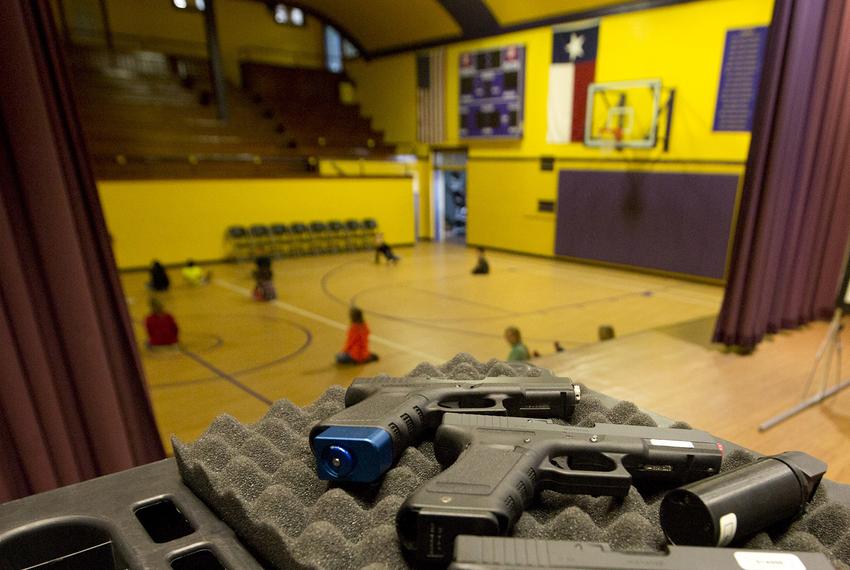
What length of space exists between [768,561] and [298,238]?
11870 mm

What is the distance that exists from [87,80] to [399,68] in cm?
779

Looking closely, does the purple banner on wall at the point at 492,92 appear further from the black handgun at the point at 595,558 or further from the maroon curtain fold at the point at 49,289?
the black handgun at the point at 595,558

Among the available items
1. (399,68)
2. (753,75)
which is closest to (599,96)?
(753,75)

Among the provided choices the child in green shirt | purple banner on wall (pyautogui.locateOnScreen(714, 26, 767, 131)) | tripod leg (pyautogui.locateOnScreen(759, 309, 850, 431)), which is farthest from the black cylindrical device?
purple banner on wall (pyautogui.locateOnScreen(714, 26, 767, 131))

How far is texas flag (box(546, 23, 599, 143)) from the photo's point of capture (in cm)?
1014

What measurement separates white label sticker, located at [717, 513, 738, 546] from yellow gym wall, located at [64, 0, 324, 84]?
17096mm

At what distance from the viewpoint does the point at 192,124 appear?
12.5 metres

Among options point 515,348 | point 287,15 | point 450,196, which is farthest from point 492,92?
point 515,348

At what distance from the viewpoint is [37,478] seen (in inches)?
71.4

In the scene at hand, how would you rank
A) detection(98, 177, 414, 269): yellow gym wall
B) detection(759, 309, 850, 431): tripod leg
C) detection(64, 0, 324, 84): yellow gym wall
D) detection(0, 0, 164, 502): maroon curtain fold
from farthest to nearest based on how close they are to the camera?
detection(64, 0, 324, 84): yellow gym wall, detection(98, 177, 414, 269): yellow gym wall, detection(759, 309, 850, 431): tripod leg, detection(0, 0, 164, 502): maroon curtain fold

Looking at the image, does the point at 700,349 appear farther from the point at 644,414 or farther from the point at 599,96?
the point at 599,96

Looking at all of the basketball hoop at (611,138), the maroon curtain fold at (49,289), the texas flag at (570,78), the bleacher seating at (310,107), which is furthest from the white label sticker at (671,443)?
the bleacher seating at (310,107)

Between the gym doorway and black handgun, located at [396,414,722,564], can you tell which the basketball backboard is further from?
black handgun, located at [396,414,722,564]

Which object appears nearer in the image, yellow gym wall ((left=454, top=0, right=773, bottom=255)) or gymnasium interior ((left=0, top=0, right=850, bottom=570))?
gymnasium interior ((left=0, top=0, right=850, bottom=570))
